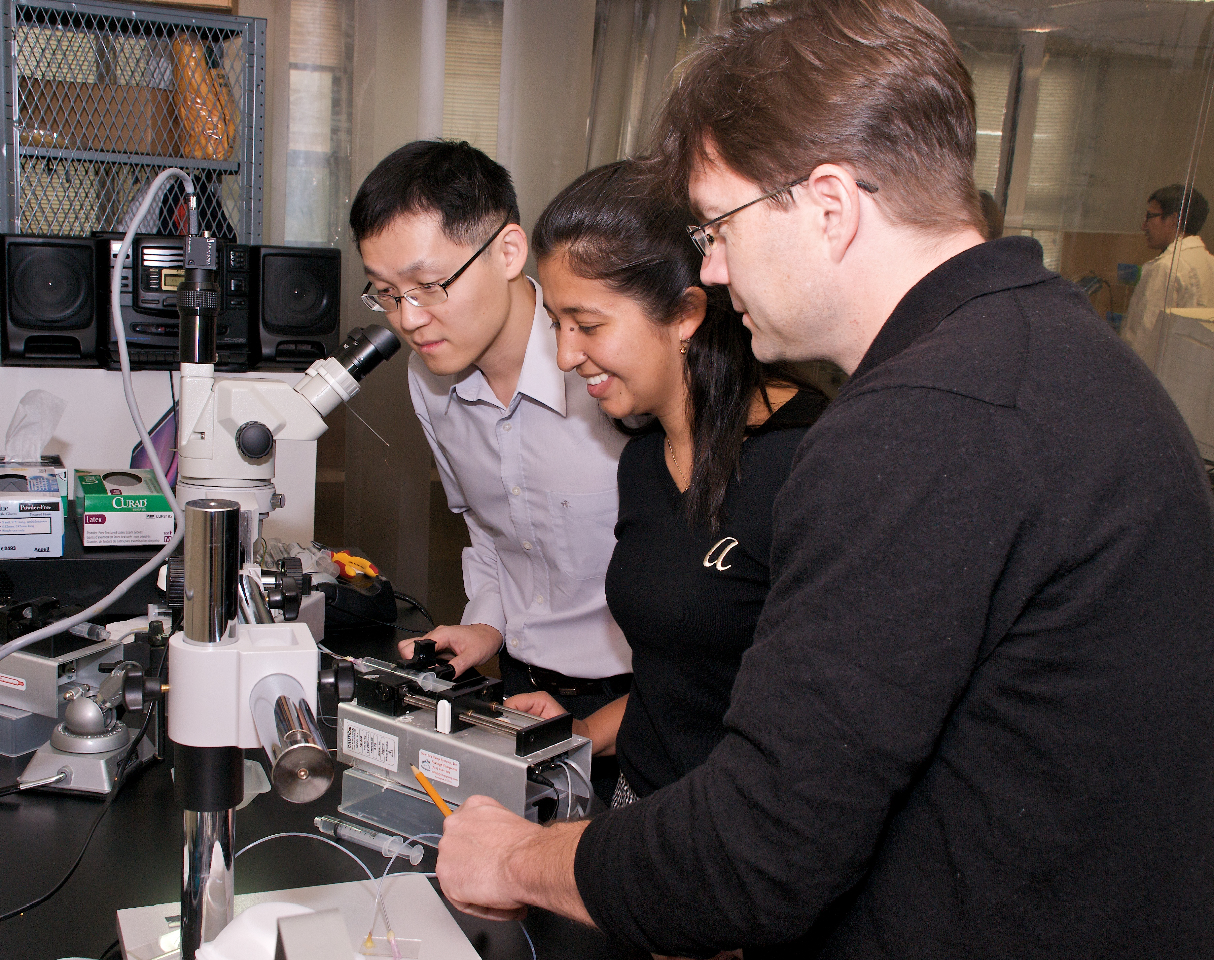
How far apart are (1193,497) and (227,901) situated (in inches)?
28.6

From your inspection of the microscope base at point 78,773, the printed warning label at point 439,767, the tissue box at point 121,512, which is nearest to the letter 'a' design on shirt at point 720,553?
the printed warning label at point 439,767

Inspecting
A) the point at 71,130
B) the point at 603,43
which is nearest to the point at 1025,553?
the point at 71,130

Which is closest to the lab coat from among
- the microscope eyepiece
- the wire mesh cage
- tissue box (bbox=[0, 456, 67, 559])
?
the microscope eyepiece

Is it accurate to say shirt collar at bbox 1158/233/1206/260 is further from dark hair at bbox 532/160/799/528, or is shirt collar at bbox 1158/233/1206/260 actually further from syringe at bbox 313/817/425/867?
syringe at bbox 313/817/425/867

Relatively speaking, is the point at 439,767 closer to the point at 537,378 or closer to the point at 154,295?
the point at 537,378

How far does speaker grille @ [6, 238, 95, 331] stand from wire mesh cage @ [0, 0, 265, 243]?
0.21m

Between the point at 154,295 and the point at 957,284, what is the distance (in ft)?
6.06

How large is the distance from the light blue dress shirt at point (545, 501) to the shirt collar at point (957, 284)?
880 mm

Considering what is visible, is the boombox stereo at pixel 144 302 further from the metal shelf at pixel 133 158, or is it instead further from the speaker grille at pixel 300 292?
the metal shelf at pixel 133 158

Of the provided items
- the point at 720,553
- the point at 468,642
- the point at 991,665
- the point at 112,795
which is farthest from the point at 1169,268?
the point at 112,795

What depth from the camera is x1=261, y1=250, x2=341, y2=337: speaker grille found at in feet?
7.07

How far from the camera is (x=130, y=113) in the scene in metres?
2.29

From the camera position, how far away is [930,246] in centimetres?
72

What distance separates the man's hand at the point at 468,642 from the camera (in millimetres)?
1563
